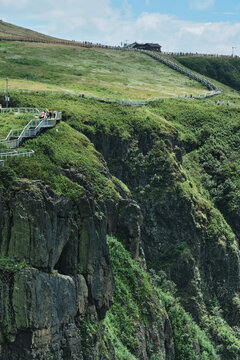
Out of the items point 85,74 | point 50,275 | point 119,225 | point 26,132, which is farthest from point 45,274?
point 85,74

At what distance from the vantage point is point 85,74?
159 metres

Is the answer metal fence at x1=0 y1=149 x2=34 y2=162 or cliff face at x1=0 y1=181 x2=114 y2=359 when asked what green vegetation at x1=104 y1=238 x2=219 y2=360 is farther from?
metal fence at x1=0 y1=149 x2=34 y2=162

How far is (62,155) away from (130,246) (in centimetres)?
1461

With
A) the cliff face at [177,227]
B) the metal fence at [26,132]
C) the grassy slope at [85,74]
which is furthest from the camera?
the grassy slope at [85,74]

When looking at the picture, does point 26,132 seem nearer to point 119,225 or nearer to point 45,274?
point 119,225

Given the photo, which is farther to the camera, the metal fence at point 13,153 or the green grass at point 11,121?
the green grass at point 11,121

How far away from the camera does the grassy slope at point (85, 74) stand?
13735cm

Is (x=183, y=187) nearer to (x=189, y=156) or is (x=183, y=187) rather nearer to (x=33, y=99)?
(x=189, y=156)

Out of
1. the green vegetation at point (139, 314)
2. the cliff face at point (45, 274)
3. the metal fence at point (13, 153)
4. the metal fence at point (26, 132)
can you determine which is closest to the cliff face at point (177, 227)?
the green vegetation at point (139, 314)

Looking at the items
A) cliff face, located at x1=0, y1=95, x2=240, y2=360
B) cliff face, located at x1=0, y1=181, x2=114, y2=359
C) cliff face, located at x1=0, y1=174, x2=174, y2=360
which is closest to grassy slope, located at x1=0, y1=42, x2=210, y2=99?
cliff face, located at x1=0, y1=95, x2=240, y2=360

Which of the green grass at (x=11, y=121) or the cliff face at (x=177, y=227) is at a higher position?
the green grass at (x=11, y=121)

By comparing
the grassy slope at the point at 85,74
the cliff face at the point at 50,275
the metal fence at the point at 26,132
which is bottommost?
the cliff face at the point at 50,275

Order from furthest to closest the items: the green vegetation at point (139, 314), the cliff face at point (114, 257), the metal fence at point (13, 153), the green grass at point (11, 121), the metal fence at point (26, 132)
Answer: the green grass at point (11, 121) < the green vegetation at point (139, 314) < the metal fence at point (26, 132) < the metal fence at point (13, 153) < the cliff face at point (114, 257)

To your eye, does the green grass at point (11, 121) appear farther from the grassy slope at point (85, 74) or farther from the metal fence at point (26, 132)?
the grassy slope at point (85, 74)
